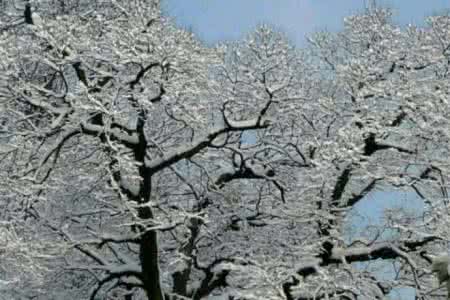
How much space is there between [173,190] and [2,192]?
360 cm

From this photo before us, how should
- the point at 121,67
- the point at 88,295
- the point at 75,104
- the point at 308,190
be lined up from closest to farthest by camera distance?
the point at 75,104 < the point at 121,67 < the point at 308,190 < the point at 88,295

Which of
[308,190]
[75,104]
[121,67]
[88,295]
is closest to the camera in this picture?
[75,104]

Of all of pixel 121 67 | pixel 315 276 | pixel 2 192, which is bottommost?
pixel 315 276

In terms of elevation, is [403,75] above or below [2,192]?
above

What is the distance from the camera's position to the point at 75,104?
10680 mm

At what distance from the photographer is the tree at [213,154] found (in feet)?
36.3

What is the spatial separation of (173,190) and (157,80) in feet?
12.2

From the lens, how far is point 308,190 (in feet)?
41.7

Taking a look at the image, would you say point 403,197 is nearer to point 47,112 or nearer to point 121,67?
point 121,67

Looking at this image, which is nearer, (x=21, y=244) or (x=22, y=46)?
(x=21, y=244)

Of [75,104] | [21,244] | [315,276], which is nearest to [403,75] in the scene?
[315,276]

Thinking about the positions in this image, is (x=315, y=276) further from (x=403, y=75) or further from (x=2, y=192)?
(x=2, y=192)

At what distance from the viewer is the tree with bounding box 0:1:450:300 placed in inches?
435

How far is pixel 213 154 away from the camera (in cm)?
1334
